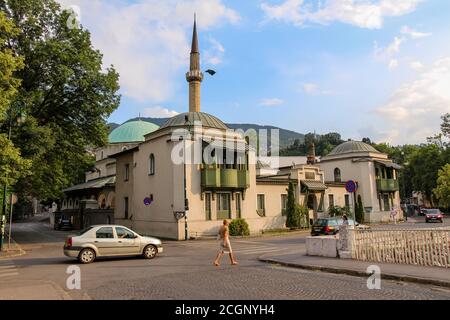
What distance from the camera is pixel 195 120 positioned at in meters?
30.7

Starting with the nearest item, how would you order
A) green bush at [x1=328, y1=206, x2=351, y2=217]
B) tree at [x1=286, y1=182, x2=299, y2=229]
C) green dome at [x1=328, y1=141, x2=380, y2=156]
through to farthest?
tree at [x1=286, y1=182, x2=299, y2=229] → green bush at [x1=328, y1=206, x2=351, y2=217] → green dome at [x1=328, y1=141, x2=380, y2=156]

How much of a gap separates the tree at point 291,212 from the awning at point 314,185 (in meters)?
4.05

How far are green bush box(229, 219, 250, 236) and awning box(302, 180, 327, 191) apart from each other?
11289mm

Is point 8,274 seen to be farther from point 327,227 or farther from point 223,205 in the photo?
point 223,205

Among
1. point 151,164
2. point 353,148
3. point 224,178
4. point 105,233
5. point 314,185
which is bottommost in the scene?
point 105,233

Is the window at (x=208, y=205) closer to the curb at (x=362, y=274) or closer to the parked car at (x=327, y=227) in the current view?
the parked car at (x=327, y=227)

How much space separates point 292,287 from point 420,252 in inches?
212

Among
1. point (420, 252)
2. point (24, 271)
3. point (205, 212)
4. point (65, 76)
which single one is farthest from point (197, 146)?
point (420, 252)

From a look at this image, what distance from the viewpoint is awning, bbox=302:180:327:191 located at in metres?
38.8

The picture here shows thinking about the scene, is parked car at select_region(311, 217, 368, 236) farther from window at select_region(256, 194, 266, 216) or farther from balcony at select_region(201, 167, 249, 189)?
window at select_region(256, 194, 266, 216)

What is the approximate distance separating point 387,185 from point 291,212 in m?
19.4

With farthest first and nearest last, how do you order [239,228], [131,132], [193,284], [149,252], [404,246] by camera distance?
[131,132] < [239,228] < [149,252] < [404,246] < [193,284]

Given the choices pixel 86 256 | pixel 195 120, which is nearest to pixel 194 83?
pixel 195 120

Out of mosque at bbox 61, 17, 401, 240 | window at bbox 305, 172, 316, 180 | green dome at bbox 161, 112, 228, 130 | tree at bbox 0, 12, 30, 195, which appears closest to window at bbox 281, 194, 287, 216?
mosque at bbox 61, 17, 401, 240
